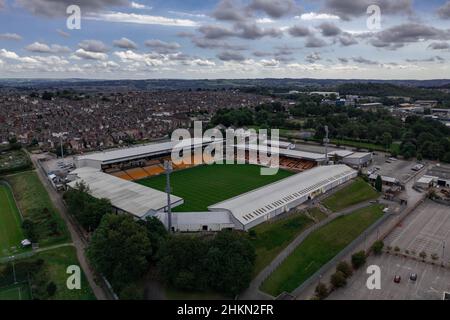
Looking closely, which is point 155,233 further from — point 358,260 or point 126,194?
point 358,260

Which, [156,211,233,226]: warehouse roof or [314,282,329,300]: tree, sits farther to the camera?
[156,211,233,226]: warehouse roof

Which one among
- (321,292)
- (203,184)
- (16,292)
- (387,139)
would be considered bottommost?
(16,292)

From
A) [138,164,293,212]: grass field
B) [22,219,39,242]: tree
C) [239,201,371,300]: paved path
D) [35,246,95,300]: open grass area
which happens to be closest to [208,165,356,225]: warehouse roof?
[239,201,371,300]: paved path

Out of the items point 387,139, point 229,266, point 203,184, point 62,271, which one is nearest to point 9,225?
point 62,271

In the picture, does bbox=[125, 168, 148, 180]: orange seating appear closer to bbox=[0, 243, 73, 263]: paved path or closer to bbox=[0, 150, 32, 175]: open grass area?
bbox=[0, 150, 32, 175]: open grass area

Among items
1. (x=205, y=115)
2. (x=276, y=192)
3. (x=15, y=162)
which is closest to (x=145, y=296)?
(x=276, y=192)

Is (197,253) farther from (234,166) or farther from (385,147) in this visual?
(385,147)
